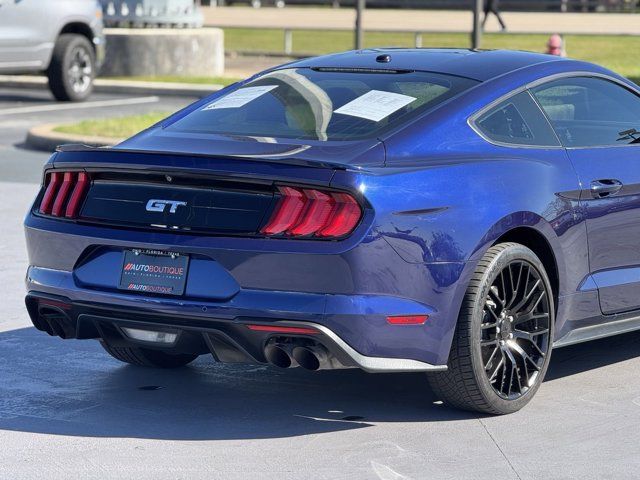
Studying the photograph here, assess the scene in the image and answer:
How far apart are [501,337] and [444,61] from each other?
4.47 ft

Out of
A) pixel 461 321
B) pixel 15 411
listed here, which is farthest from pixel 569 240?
pixel 15 411

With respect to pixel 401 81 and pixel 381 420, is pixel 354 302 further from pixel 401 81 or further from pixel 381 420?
pixel 401 81

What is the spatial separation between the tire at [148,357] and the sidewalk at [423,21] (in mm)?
31019

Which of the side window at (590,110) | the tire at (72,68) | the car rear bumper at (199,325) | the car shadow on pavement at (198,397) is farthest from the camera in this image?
the tire at (72,68)

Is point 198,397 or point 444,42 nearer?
point 198,397

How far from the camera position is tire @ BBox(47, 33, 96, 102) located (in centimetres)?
2127

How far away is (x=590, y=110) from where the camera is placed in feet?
22.9

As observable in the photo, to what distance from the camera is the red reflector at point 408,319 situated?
561cm

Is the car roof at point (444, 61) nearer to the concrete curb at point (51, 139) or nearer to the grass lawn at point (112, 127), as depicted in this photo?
the concrete curb at point (51, 139)

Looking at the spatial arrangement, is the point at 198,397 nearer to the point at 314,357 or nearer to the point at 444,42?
the point at 314,357

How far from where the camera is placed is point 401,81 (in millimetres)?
6535

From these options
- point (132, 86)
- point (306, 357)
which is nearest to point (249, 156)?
point (306, 357)

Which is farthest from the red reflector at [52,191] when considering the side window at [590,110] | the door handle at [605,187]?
the door handle at [605,187]

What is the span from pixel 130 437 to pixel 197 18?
69.1 feet
